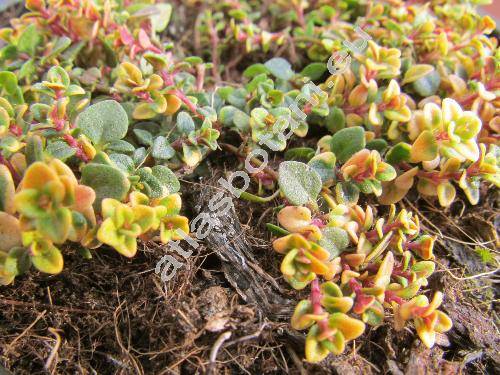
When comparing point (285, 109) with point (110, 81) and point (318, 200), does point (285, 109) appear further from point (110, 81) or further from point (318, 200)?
point (110, 81)

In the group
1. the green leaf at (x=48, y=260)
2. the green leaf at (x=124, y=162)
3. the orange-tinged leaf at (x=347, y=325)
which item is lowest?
the orange-tinged leaf at (x=347, y=325)

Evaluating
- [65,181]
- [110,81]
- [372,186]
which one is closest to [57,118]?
[65,181]

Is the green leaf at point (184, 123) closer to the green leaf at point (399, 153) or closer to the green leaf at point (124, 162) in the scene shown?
the green leaf at point (124, 162)

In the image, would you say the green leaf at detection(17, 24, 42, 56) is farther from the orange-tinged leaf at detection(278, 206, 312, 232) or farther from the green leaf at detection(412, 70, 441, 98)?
the green leaf at detection(412, 70, 441, 98)

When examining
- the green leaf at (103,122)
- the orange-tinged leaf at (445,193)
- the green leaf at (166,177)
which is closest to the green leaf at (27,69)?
the green leaf at (103,122)

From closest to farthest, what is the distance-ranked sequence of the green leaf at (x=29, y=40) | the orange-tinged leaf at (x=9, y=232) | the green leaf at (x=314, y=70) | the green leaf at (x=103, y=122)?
the orange-tinged leaf at (x=9, y=232) < the green leaf at (x=103, y=122) < the green leaf at (x=29, y=40) < the green leaf at (x=314, y=70)

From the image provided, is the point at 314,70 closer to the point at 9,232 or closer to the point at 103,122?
the point at 103,122
